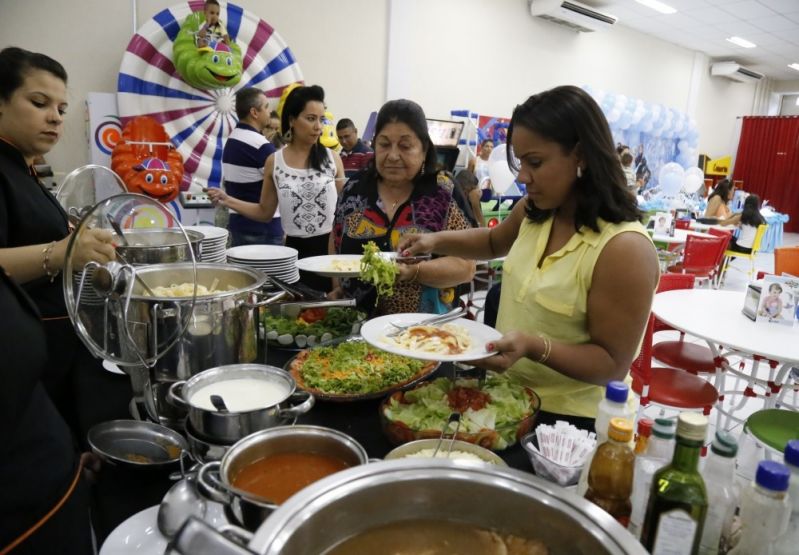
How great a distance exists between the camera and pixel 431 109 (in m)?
7.98

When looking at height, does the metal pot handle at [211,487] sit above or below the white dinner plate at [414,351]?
below

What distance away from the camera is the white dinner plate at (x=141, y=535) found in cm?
91

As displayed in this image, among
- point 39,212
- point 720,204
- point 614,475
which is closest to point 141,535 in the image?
point 614,475

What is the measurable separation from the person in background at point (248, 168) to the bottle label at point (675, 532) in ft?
10.7

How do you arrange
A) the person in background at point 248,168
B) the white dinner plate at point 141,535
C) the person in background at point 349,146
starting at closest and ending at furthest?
1. the white dinner plate at point 141,535
2. the person in background at point 248,168
3. the person in background at point 349,146

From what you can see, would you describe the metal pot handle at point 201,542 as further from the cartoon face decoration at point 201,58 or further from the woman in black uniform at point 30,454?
the cartoon face decoration at point 201,58

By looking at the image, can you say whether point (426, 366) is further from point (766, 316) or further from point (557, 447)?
point (766, 316)

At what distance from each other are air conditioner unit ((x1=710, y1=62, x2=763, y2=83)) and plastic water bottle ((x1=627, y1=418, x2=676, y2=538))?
16038 mm

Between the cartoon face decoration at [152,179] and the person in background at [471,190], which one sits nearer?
the cartoon face decoration at [152,179]

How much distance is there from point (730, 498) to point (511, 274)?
42.5 inches

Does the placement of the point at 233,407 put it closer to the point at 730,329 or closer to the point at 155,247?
the point at 155,247

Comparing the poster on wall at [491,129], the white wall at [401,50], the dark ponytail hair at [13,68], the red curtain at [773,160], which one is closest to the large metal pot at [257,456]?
the dark ponytail hair at [13,68]

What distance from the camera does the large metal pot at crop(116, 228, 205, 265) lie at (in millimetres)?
1792

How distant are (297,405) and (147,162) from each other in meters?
3.92
